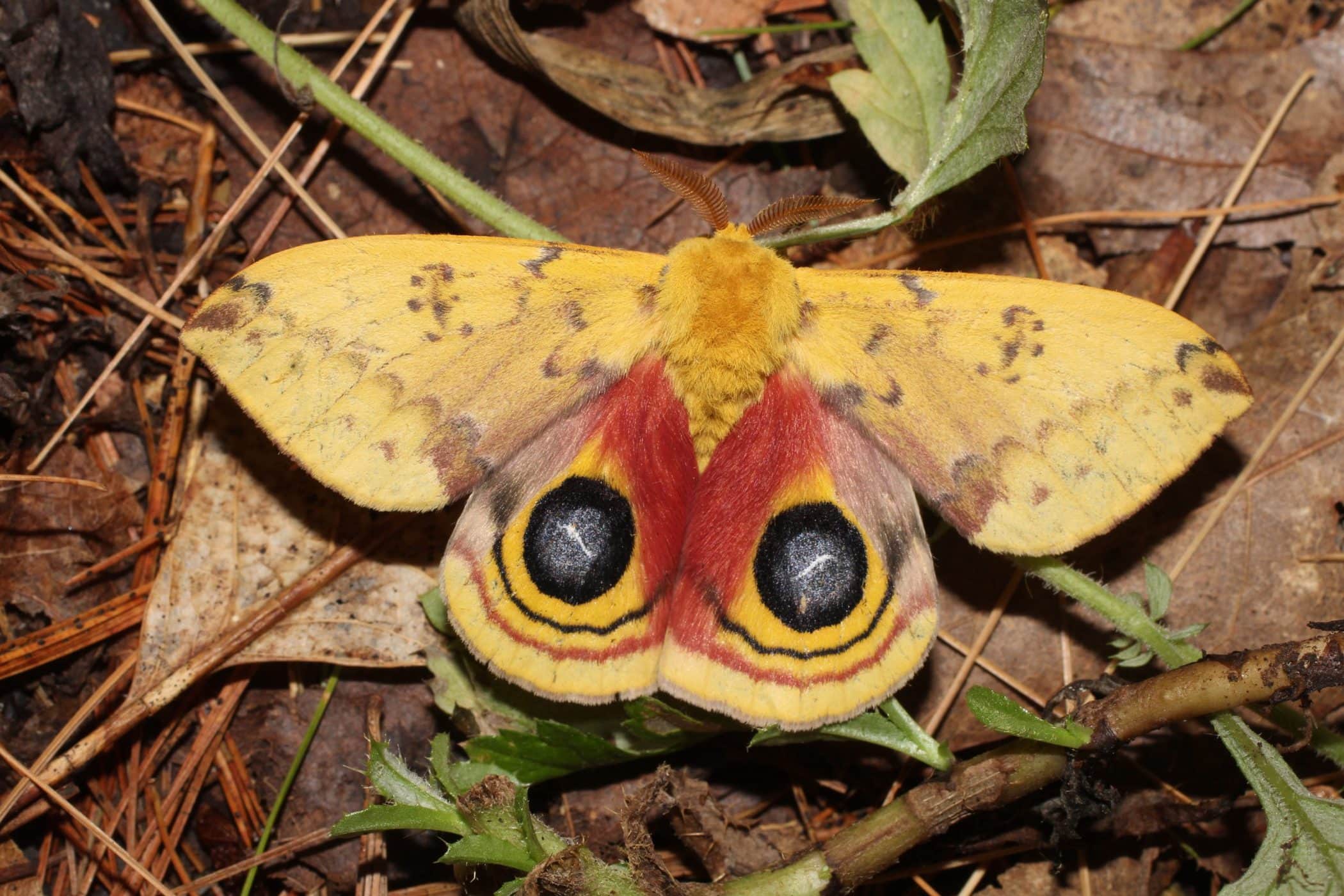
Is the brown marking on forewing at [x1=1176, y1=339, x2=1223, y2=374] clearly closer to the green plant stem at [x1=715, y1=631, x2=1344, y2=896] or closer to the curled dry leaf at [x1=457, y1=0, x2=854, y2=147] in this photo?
the green plant stem at [x1=715, y1=631, x2=1344, y2=896]

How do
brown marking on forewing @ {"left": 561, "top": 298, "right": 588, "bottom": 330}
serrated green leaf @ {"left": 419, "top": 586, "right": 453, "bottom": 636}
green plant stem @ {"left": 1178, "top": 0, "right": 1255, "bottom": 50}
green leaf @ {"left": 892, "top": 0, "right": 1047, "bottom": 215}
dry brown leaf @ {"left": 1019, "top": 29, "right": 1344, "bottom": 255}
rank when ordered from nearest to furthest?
brown marking on forewing @ {"left": 561, "top": 298, "right": 588, "bottom": 330}, green leaf @ {"left": 892, "top": 0, "right": 1047, "bottom": 215}, serrated green leaf @ {"left": 419, "top": 586, "right": 453, "bottom": 636}, dry brown leaf @ {"left": 1019, "top": 29, "right": 1344, "bottom": 255}, green plant stem @ {"left": 1178, "top": 0, "right": 1255, "bottom": 50}

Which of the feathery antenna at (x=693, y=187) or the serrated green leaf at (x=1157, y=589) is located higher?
the feathery antenna at (x=693, y=187)

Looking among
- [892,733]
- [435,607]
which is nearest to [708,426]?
[892,733]

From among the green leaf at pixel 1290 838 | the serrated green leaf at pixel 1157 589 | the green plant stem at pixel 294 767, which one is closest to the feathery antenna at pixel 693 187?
the serrated green leaf at pixel 1157 589

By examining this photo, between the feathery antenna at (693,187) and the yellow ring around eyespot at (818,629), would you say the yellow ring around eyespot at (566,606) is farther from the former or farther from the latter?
the feathery antenna at (693,187)

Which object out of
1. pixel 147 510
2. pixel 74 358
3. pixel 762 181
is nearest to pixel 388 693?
pixel 147 510

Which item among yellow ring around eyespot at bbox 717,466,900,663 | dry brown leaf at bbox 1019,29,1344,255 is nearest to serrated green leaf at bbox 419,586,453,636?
yellow ring around eyespot at bbox 717,466,900,663

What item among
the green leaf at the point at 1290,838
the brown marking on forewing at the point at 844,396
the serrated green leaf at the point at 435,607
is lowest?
the green leaf at the point at 1290,838
